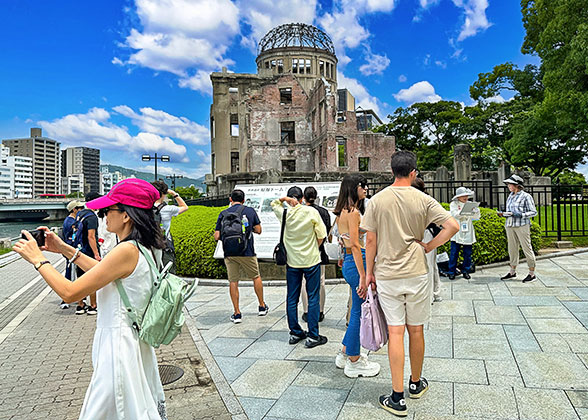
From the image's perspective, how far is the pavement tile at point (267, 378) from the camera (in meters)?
4.09

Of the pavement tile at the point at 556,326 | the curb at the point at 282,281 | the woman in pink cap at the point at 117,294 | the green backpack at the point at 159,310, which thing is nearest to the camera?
the woman in pink cap at the point at 117,294

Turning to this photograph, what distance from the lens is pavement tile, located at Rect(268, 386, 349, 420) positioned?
359cm

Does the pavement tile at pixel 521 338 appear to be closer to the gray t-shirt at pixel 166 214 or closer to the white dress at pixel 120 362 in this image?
the white dress at pixel 120 362

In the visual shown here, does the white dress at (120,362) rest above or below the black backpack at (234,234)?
below

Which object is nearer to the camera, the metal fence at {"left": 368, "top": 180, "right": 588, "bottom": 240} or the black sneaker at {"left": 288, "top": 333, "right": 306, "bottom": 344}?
the black sneaker at {"left": 288, "top": 333, "right": 306, "bottom": 344}

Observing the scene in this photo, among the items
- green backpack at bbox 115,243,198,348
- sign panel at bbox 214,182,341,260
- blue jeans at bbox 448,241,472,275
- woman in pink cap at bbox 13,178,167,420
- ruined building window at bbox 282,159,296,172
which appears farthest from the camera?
ruined building window at bbox 282,159,296,172

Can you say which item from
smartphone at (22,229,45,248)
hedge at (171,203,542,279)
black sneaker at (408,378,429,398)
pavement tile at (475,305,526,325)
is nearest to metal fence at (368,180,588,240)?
hedge at (171,203,542,279)

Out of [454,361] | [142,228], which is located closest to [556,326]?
[454,361]

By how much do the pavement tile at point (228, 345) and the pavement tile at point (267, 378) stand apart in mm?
511

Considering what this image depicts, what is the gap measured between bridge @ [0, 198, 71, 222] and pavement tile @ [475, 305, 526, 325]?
2792 inches

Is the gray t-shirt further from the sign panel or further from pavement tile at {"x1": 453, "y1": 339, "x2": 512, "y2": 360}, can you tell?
pavement tile at {"x1": 453, "y1": 339, "x2": 512, "y2": 360}

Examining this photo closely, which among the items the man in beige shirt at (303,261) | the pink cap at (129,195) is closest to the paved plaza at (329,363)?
the man in beige shirt at (303,261)

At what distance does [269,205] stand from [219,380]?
6.14 m

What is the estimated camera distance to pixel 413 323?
3.62 meters
